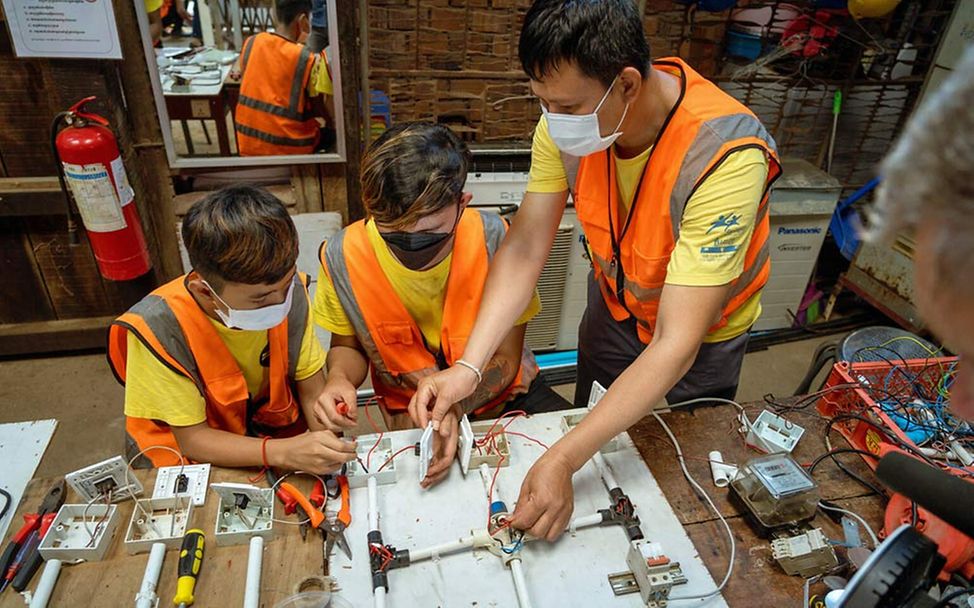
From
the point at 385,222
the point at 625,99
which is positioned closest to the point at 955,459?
the point at 625,99

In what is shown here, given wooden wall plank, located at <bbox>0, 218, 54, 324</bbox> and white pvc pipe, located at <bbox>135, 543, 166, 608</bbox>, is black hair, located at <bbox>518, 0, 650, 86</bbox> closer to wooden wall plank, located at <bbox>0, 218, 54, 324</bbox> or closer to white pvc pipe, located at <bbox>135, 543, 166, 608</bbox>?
white pvc pipe, located at <bbox>135, 543, 166, 608</bbox>

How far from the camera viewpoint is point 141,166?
2500mm

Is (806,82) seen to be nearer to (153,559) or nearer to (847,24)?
(847,24)

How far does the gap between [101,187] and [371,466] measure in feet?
5.84

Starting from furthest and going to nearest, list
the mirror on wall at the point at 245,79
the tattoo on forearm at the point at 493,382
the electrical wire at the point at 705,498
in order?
the mirror on wall at the point at 245,79
the tattoo on forearm at the point at 493,382
the electrical wire at the point at 705,498

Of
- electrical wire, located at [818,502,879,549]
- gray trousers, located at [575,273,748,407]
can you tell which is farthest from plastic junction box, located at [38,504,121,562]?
electrical wire, located at [818,502,879,549]

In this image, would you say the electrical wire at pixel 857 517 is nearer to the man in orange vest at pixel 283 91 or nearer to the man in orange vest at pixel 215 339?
the man in orange vest at pixel 215 339

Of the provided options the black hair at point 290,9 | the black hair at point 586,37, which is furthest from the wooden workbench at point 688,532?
the black hair at point 290,9

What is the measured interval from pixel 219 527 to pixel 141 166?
2011 millimetres

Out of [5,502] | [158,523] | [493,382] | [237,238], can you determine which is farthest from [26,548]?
[493,382]

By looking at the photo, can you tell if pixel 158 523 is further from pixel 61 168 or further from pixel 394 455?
pixel 61 168

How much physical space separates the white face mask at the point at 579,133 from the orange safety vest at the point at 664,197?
0.36 ft

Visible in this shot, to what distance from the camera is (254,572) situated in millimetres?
1012

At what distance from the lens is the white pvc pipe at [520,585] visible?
1.00 meters
